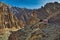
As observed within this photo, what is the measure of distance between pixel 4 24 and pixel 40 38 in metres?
34.4

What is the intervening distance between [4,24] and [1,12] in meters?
3.86

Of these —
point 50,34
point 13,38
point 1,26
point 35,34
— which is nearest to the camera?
point 50,34

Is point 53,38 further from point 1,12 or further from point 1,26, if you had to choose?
point 1,12

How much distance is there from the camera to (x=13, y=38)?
15828 mm

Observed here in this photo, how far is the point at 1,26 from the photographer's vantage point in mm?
43562

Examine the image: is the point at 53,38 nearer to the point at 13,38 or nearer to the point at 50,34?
the point at 50,34

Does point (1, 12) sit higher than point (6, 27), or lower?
higher

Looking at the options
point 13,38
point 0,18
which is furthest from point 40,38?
point 0,18

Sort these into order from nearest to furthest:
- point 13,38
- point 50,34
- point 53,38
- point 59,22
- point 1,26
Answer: point 53,38
point 50,34
point 59,22
point 13,38
point 1,26

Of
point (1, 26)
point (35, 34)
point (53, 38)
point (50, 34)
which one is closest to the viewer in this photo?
point (53, 38)

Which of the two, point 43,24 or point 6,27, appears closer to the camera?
point 43,24

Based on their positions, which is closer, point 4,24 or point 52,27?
point 52,27

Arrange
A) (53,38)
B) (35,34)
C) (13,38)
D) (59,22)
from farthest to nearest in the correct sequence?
(13,38) → (59,22) → (35,34) → (53,38)

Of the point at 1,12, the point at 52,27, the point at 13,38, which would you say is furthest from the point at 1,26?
the point at 52,27
